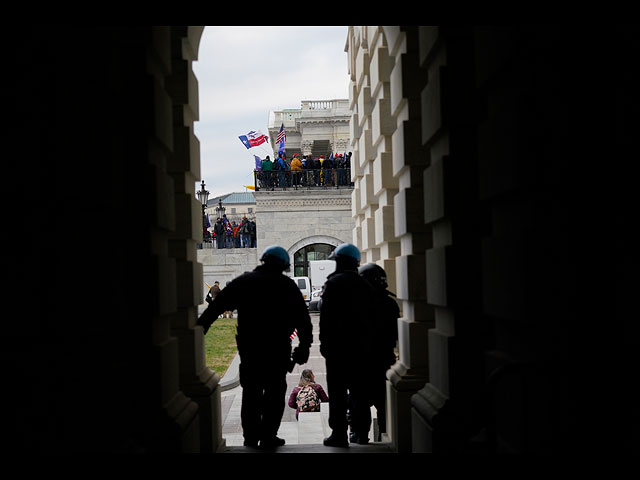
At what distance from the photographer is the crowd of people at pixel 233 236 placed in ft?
113

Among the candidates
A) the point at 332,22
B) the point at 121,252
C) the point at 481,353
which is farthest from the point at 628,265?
the point at 121,252

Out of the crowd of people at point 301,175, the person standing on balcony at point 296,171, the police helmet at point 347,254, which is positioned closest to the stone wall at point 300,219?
the crowd of people at point 301,175

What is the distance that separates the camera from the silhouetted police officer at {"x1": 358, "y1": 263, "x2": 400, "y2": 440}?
21.8 ft

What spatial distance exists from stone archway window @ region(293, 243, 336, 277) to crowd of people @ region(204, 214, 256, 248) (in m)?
2.79

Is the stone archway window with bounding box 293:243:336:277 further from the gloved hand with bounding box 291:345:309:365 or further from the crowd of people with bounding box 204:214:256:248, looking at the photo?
the gloved hand with bounding box 291:345:309:365

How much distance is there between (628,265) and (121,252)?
281 cm

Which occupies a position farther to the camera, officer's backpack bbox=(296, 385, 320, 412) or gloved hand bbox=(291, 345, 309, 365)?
officer's backpack bbox=(296, 385, 320, 412)

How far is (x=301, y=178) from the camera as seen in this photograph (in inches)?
1268

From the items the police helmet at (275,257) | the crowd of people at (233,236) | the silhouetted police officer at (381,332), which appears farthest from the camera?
the crowd of people at (233,236)

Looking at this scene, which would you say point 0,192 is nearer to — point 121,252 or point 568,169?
point 121,252

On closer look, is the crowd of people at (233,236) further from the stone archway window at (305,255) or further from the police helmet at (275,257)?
the police helmet at (275,257)

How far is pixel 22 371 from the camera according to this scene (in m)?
3.66

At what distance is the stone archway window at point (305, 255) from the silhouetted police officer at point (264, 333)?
26470mm

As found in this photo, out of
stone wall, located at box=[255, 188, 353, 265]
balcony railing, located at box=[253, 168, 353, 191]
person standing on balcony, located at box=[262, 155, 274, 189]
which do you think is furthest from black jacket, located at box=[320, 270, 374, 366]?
person standing on balcony, located at box=[262, 155, 274, 189]
